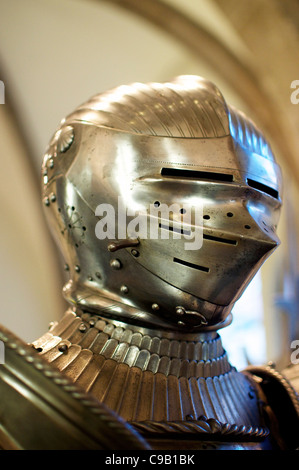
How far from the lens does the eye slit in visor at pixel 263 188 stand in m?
1.38

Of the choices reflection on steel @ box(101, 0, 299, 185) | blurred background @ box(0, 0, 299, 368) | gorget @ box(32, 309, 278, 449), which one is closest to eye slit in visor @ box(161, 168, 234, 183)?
gorget @ box(32, 309, 278, 449)

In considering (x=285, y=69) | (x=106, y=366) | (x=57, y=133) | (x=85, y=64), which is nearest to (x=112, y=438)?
(x=106, y=366)

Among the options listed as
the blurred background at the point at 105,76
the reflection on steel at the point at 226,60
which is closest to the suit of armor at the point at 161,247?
the blurred background at the point at 105,76

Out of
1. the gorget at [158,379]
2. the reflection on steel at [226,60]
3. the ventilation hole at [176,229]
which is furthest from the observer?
the reflection on steel at [226,60]

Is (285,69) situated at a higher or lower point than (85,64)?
lower

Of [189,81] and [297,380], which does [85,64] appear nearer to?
[189,81]

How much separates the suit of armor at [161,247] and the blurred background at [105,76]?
2136 mm

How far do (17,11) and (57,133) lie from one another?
7.80 feet

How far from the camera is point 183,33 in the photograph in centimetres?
401

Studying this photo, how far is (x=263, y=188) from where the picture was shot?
4.66 feet

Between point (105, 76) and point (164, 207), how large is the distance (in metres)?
3.04

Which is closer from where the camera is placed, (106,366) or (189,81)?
(106,366)

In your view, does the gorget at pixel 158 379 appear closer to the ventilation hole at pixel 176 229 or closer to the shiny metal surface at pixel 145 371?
the shiny metal surface at pixel 145 371

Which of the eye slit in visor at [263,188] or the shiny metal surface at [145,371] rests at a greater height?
the eye slit in visor at [263,188]
